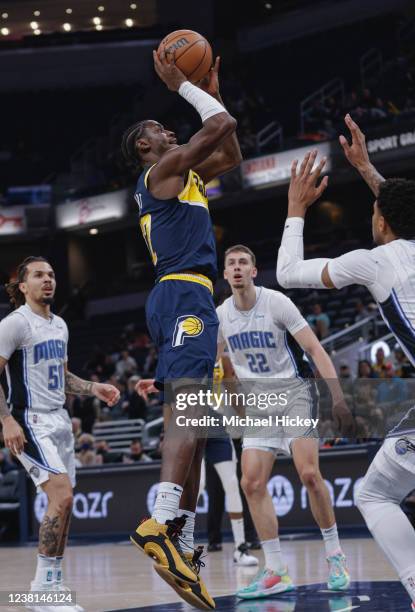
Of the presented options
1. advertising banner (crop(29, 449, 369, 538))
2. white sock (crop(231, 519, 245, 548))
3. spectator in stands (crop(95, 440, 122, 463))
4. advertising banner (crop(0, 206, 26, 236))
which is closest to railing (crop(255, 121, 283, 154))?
advertising banner (crop(0, 206, 26, 236))

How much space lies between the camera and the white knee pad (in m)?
10.1

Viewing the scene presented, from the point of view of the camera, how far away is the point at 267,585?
23.0 ft

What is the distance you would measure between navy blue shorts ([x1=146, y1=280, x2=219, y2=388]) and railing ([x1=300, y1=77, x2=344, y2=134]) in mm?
24163

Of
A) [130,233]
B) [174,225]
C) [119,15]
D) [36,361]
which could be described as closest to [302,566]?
[36,361]

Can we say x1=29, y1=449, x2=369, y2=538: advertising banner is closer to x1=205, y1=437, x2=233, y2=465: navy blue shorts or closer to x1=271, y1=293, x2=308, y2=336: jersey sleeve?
x1=205, y1=437, x2=233, y2=465: navy blue shorts

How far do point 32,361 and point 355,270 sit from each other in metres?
2.90

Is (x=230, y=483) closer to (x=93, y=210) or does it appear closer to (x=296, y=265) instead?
(x=296, y=265)

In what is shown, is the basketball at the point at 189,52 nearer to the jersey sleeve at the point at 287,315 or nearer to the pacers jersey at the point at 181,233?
the pacers jersey at the point at 181,233

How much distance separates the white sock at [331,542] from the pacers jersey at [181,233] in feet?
8.13

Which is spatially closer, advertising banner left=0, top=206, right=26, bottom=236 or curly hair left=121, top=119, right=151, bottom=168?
curly hair left=121, top=119, right=151, bottom=168

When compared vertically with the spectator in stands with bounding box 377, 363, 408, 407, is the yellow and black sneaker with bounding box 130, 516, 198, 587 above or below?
below

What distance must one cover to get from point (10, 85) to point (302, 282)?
34.0 metres

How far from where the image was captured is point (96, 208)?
108ft

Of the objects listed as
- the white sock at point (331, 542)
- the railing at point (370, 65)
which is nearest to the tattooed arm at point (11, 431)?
the white sock at point (331, 542)
